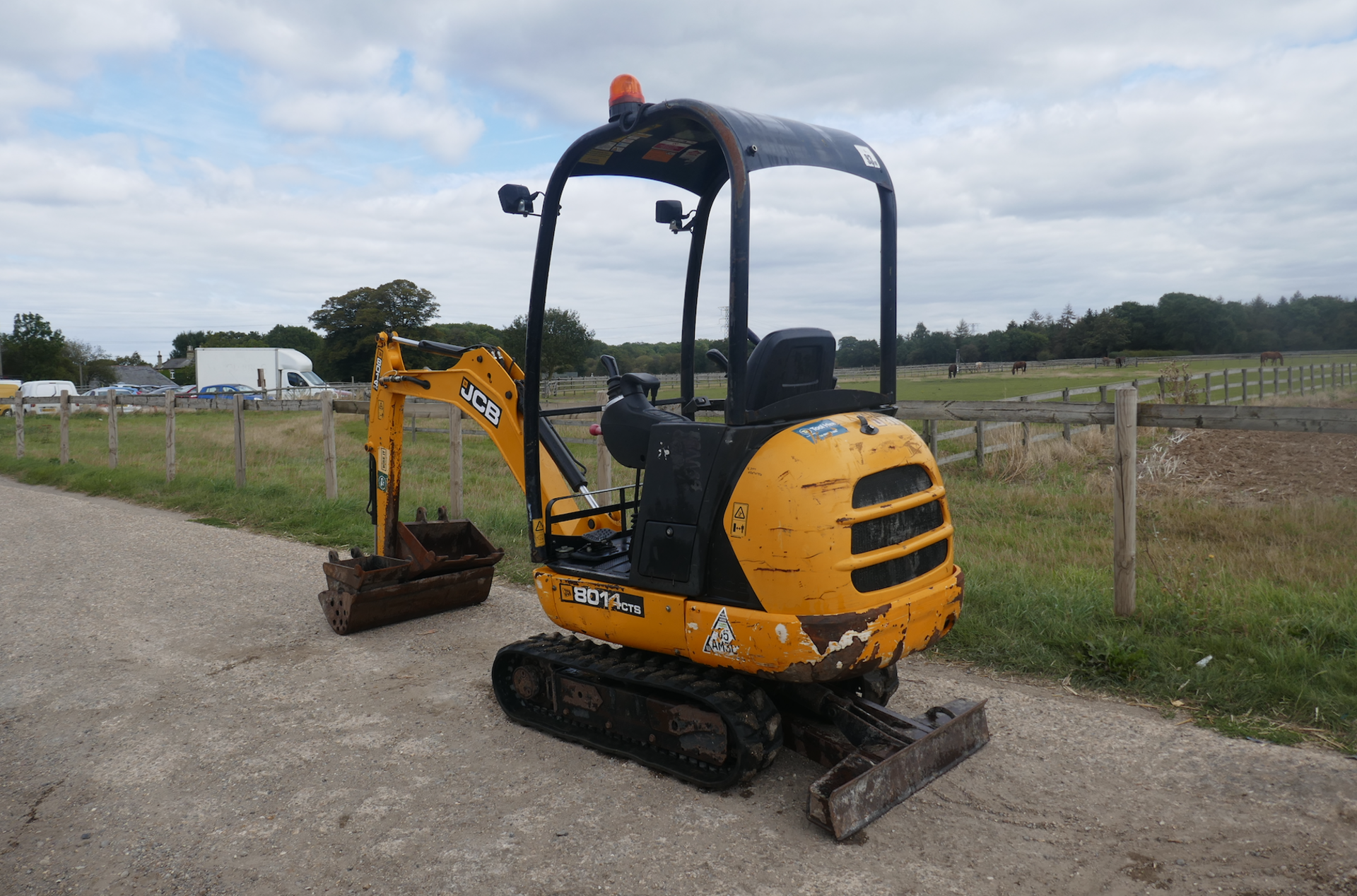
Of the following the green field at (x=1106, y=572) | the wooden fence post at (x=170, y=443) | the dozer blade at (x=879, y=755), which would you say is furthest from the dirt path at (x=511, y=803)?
the wooden fence post at (x=170, y=443)

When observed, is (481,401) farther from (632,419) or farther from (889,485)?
(889,485)

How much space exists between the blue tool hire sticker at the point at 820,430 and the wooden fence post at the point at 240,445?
1046 centimetres

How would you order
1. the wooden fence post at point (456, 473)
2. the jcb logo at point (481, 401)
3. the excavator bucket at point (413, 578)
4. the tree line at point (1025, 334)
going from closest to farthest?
1. the jcb logo at point (481, 401)
2. the excavator bucket at point (413, 578)
3. the wooden fence post at point (456, 473)
4. the tree line at point (1025, 334)

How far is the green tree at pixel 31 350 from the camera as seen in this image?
6694cm

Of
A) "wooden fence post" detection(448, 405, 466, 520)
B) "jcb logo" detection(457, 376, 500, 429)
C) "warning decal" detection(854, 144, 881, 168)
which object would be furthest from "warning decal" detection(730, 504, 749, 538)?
"wooden fence post" detection(448, 405, 466, 520)

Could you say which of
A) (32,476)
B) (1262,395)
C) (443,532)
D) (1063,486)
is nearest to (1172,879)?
(443,532)

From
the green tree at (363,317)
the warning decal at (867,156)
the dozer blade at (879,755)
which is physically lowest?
the dozer blade at (879,755)

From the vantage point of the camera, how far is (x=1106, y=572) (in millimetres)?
6281

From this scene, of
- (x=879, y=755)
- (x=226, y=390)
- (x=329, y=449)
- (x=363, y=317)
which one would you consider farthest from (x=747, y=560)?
(x=363, y=317)

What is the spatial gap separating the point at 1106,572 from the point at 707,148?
13.8ft

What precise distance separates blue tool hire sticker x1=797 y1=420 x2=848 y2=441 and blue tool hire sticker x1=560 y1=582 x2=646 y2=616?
1028 millimetres

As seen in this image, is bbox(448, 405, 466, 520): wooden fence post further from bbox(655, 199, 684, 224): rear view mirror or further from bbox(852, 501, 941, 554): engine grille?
bbox(852, 501, 941, 554): engine grille

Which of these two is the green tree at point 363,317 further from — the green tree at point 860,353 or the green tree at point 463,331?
the green tree at point 860,353

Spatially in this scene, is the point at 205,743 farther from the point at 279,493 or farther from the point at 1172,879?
the point at 279,493
